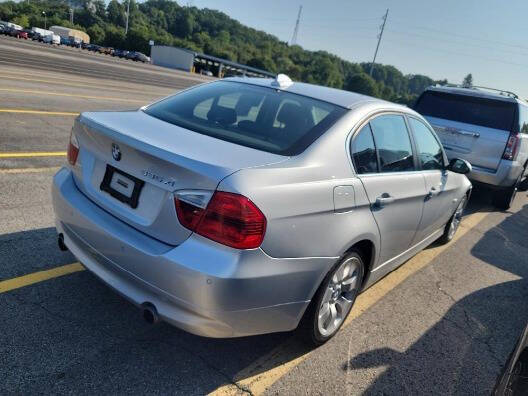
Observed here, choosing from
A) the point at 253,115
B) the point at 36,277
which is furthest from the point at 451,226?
the point at 36,277

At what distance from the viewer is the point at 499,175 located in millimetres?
7723

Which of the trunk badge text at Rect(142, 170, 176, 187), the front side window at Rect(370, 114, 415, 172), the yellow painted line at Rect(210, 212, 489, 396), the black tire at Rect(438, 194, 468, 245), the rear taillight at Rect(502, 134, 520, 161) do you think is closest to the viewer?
the trunk badge text at Rect(142, 170, 176, 187)

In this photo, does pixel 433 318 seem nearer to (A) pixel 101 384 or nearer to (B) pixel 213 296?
(B) pixel 213 296

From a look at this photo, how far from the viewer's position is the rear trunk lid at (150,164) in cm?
235

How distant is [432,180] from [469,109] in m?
4.60

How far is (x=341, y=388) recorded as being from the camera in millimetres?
2838

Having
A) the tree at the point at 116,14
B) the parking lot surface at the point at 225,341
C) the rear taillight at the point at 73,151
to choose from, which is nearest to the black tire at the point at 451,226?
the parking lot surface at the point at 225,341

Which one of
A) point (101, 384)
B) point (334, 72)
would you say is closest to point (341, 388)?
point (101, 384)

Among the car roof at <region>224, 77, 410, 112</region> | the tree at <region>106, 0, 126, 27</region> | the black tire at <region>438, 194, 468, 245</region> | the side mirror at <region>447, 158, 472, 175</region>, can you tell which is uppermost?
the tree at <region>106, 0, 126, 27</region>

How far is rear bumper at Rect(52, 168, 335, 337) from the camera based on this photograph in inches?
89.0

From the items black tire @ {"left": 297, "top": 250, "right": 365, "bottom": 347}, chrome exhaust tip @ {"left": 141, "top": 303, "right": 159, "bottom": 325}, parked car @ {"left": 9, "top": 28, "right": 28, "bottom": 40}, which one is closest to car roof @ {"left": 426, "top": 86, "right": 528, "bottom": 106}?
black tire @ {"left": 297, "top": 250, "right": 365, "bottom": 347}

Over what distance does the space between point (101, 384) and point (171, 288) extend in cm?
70

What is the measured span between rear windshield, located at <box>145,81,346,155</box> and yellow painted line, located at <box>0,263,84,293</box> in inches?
54.0

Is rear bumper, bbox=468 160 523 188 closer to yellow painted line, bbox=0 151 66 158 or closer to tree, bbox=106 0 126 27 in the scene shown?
yellow painted line, bbox=0 151 66 158
